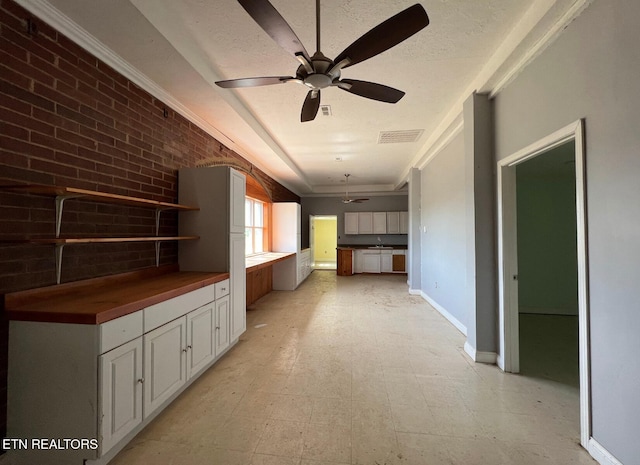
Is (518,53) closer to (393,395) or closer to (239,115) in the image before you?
(239,115)

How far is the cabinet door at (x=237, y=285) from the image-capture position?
280 cm

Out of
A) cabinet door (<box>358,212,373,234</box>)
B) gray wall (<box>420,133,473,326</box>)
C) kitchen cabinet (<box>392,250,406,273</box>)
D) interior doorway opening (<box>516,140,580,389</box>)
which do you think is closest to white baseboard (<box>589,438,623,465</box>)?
gray wall (<box>420,133,473,326</box>)

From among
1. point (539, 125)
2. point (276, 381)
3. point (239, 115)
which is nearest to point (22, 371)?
point (276, 381)

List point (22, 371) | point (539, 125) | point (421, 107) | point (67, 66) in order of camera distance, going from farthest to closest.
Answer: point (421, 107)
point (539, 125)
point (67, 66)
point (22, 371)

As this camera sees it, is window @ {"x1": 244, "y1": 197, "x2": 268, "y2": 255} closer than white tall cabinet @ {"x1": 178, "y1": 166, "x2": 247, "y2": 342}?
No

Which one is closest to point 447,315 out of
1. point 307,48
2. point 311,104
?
point 311,104

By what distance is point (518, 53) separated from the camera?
2.02m

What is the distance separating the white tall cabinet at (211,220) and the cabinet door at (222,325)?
84mm

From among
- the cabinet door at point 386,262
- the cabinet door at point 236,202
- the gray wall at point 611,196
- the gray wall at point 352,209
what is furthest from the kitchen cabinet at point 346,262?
the gray wall at point 611,196

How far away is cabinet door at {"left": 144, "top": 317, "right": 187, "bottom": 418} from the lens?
169cm

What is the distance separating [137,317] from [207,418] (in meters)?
0.89

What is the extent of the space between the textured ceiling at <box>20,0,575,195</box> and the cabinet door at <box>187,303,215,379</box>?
2.09 metres

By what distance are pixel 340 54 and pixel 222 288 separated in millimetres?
2279

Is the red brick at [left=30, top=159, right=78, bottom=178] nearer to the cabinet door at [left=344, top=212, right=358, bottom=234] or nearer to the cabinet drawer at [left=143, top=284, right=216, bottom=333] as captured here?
the cabinet drawer at [left=143, top=284, right=216, bottom=333]
